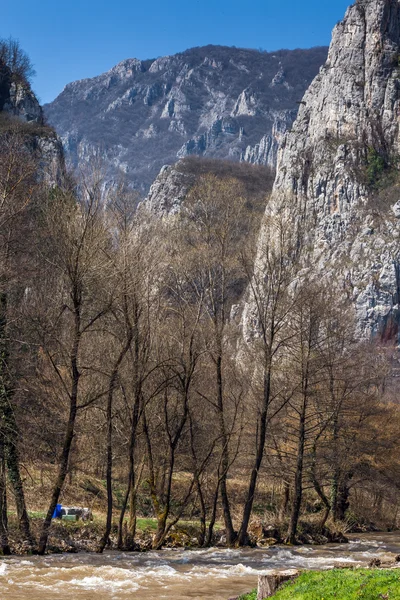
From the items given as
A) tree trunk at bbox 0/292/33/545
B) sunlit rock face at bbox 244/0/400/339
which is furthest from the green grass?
sunlit rock face at bbox 244/0/400/339

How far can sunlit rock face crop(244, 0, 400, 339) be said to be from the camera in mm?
113438

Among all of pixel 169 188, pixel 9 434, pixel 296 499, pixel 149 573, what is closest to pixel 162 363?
pixel 9 434

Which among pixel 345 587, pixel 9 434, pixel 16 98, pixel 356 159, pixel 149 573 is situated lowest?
pixel 149 573

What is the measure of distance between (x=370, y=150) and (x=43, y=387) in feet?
371

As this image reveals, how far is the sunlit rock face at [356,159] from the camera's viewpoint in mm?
113438

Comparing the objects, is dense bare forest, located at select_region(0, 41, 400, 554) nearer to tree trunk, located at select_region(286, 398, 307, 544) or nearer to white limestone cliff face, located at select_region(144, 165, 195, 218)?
tree trunk, located at select_region(286, 398, 307, 544)

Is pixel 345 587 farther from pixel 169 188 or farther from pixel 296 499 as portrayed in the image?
pixel 169 188

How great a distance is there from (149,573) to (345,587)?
30.1 feet

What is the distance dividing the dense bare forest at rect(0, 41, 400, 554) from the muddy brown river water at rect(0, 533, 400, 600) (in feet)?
5.02

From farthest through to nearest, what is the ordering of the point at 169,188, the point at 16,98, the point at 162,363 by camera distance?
1. the point at 169,188
2. the point at 16,98
3. the point at 162,363

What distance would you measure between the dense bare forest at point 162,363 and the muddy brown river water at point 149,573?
1530mm

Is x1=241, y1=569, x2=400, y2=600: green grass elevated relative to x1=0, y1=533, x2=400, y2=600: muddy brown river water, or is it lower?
elevated

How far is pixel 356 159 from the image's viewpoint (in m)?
132

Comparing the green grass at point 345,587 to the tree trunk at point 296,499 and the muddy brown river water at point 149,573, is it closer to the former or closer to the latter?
the muddy brown river water at point 149,573
